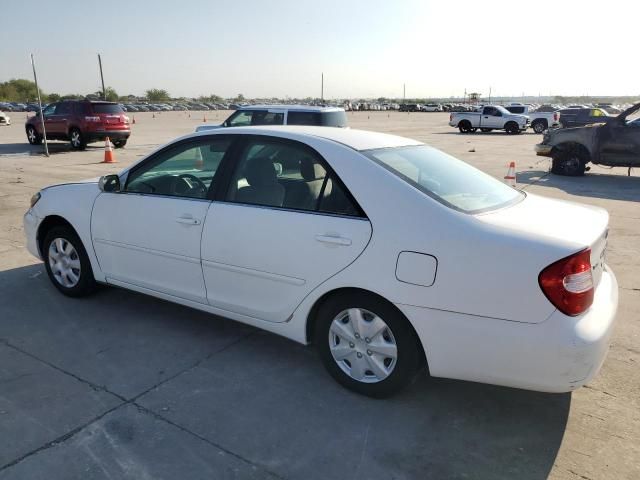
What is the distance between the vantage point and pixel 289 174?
11.4ft

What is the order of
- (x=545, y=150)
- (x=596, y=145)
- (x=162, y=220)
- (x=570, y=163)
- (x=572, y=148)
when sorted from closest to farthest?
(x=162, y=220), (x=596, y=145), (x=572, y=148), (x=570, y=163), (x=545, y=150)

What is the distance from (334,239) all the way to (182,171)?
1749 mm

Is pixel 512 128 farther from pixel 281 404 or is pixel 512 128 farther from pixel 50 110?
pixel 281 404

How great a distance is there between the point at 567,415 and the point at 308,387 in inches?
61.3

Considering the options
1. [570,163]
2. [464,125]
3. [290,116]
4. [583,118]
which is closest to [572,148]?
[570,163]

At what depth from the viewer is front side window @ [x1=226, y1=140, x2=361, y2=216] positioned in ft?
10.3

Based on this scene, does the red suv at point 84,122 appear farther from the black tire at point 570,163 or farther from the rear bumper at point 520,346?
the rear bumper at point 520,346

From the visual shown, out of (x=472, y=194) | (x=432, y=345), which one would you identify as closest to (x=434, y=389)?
(x=432, y=345)

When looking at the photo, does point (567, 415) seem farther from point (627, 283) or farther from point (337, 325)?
point (627, 283)

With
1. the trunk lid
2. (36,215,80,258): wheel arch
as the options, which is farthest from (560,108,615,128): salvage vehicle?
(36,215,80,258): wheel arch

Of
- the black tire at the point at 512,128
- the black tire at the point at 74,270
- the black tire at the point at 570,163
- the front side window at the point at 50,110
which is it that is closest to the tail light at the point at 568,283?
the black tire at the point at 74,270

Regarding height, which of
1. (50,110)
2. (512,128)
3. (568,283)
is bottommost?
(512,128)

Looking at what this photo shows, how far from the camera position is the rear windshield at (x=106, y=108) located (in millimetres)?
17656

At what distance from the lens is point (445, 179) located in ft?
11.1
